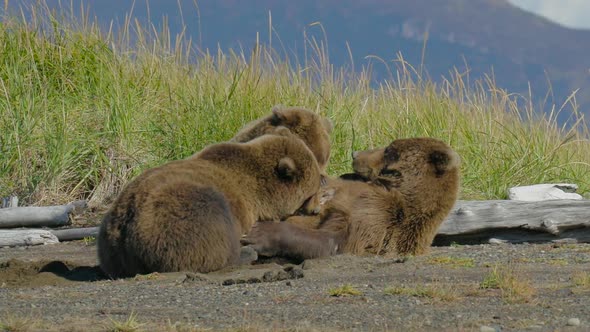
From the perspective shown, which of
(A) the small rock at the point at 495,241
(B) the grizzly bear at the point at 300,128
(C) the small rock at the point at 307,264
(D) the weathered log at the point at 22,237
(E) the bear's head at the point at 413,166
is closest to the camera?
(C) the small rock at the point at 307,264

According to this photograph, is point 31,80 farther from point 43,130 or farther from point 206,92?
point 206,92

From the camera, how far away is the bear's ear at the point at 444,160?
884 cm

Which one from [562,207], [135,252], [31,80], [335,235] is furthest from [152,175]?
[31,80]

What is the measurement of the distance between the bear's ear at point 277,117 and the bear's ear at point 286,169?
159 cm

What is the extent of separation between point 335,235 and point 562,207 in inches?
91.6

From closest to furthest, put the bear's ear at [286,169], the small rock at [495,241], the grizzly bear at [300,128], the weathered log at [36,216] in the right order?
the bear's ear at [286,169] < the small rock at [495,241] < the grizzly bear at [300,128] < the weathered log at [36,216]

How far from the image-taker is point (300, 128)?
9.89 metres

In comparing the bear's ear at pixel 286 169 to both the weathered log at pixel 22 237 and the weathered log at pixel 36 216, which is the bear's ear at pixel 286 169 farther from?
the weathered log at pixel 36 216

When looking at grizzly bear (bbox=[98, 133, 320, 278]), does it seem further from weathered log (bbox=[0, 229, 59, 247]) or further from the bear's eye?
weathered log (bbox=[0, 229, 59, 247])

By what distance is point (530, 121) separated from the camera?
46.1 ft

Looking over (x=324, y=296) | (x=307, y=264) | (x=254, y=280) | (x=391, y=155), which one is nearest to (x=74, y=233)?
(x=307, y=264)

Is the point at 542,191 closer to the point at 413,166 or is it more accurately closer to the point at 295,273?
the point at 413,166

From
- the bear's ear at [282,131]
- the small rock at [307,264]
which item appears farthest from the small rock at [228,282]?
the bear's ear at [282,131]

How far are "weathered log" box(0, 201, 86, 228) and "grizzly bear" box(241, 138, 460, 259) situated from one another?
124 inches
